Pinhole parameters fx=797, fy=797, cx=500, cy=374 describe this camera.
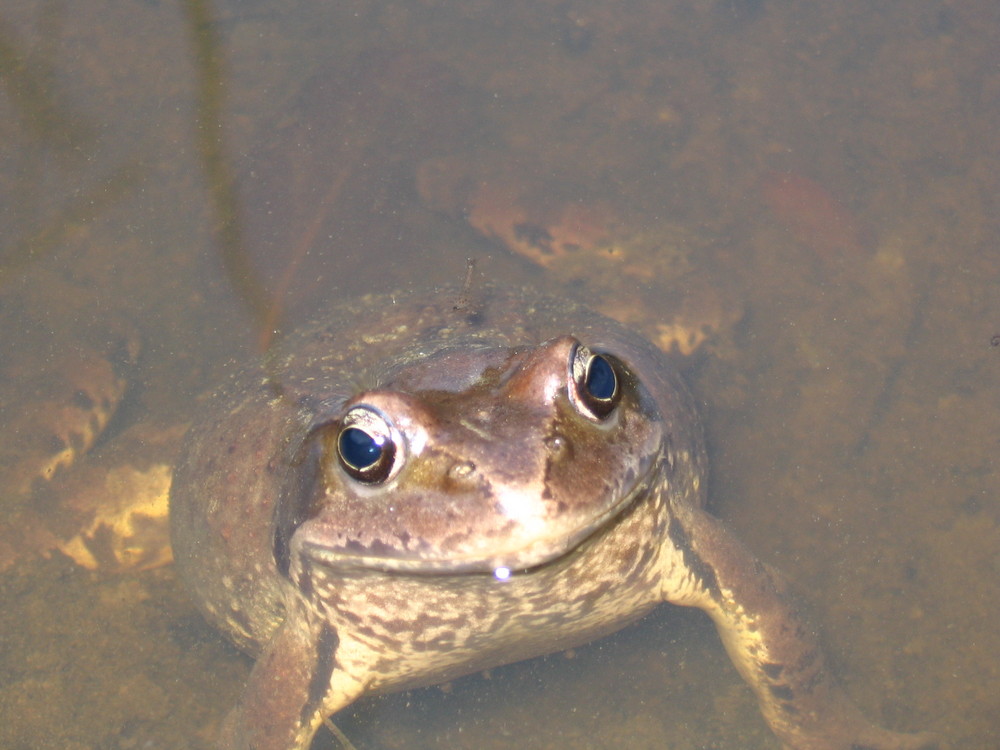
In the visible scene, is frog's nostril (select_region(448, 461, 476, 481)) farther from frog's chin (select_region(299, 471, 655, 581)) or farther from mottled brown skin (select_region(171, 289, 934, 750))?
frog's chin (select_region(299, 471, 655, 581))

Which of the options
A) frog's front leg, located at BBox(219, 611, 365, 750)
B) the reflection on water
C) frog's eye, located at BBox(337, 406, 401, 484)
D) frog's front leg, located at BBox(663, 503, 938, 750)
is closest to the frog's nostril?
frog's eye, located at BBox(337, 406, 401, 484)

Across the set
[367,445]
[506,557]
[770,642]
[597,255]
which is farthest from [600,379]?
[597,255]

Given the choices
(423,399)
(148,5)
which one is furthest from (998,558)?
(148,5)

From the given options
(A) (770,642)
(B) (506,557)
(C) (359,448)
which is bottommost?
(A) (770,642)

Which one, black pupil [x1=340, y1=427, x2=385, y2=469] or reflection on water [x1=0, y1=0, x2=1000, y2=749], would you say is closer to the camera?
black pupil [x1=340, y1=427, x2=385, y2=469]

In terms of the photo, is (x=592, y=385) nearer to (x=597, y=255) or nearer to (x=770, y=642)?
(x=770, y=642)

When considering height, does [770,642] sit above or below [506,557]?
below

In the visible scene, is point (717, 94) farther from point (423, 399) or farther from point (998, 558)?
point (423, 399)
